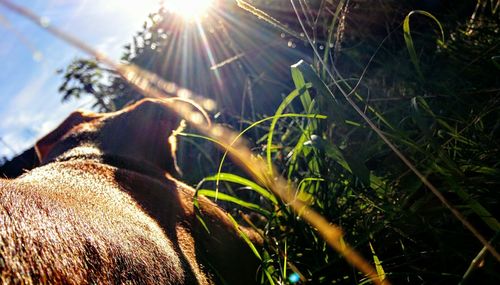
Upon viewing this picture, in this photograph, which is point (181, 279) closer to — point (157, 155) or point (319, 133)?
point (319, 133)

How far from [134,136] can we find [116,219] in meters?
1.27

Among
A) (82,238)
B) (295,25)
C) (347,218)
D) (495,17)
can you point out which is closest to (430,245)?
(347,218)

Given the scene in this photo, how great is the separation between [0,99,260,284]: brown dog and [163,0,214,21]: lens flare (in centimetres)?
171

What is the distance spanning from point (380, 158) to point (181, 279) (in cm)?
112

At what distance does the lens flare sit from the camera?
4380 mm

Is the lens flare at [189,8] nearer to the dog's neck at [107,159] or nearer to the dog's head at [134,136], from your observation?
the dog's head at [134,136]

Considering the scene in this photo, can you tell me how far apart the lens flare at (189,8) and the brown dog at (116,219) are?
5.61 ft

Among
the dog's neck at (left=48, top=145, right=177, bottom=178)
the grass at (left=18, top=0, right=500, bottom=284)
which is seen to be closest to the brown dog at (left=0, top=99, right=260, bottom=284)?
the dog's neck at (left=48, top=145, right=177, bottom=178)

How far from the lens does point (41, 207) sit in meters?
1.36

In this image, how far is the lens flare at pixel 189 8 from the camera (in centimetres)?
438

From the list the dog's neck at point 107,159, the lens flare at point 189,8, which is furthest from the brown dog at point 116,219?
the lens flare at point 189,8

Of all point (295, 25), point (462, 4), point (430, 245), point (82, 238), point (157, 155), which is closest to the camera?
point (82, 238)

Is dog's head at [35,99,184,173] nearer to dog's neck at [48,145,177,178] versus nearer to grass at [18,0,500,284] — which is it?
dog's neck at [48,145,177,178]

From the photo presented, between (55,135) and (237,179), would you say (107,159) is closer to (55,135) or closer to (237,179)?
(55,135)
